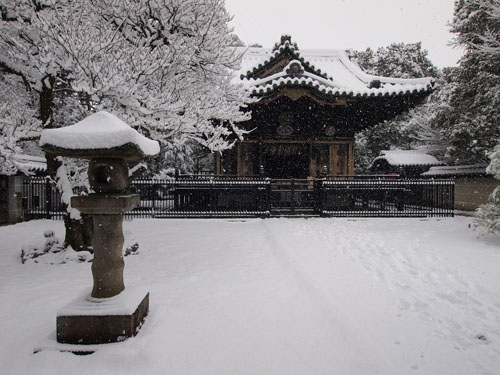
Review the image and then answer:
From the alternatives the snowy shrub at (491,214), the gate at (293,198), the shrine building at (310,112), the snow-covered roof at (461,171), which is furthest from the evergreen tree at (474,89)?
the gate at (293,198)

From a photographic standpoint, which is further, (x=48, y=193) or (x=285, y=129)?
(x=285, y=129)

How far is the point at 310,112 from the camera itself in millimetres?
11797

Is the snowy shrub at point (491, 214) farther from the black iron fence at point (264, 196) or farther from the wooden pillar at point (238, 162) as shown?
the wooden pillar at point (238, 162)

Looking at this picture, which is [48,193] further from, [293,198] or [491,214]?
[491,214]

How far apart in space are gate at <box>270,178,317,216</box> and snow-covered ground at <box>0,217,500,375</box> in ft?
11.4

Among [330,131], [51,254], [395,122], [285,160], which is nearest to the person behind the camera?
[51,254]

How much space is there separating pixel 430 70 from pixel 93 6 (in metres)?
31.0

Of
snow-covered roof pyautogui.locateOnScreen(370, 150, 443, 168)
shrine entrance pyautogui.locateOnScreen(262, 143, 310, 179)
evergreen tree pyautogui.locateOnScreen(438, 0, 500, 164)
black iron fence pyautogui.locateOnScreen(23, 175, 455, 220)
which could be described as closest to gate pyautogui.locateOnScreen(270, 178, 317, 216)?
black iron fence pyautogui.locateOnScreen(23, 175, 455, 220)

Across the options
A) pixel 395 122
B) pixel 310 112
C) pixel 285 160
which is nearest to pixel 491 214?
pixel 310 112

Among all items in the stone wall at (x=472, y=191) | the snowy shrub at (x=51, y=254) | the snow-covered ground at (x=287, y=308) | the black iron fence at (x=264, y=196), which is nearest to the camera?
the snow-covered ground at (x=287, y=308)

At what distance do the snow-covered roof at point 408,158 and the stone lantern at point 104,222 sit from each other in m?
20.0

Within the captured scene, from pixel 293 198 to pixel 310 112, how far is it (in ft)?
13.4

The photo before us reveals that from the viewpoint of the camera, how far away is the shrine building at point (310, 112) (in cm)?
1047

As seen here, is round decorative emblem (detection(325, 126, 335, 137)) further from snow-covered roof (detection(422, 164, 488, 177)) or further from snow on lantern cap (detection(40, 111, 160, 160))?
snow on lantern cap (detection(40, 111, 160, 160))
